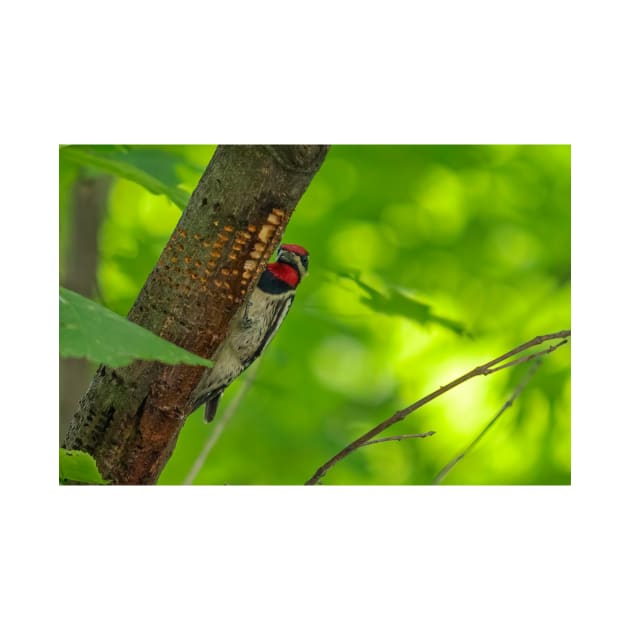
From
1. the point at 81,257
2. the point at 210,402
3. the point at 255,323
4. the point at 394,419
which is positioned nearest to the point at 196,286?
the point at 255,323

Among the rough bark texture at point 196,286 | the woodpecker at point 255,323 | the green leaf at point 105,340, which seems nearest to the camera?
the green leaf at point 105,340

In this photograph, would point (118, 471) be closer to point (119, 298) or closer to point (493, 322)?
point (119, 298)

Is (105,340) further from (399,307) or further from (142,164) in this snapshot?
(399,307)

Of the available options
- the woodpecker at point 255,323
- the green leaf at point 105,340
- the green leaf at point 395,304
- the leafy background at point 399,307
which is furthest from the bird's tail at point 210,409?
the green leaf at point 105,340

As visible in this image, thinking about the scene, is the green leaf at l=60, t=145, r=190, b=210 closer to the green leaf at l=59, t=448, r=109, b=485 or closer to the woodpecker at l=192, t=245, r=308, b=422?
the woodpecker at l=192, t=245, r=308, b=422

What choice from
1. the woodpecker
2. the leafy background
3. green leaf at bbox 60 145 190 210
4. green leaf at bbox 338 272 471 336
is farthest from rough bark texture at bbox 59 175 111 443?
green leaf at bbox 338 272 471 336

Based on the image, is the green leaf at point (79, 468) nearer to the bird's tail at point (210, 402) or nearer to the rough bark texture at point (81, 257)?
the bird's tail at point (210, 402)
